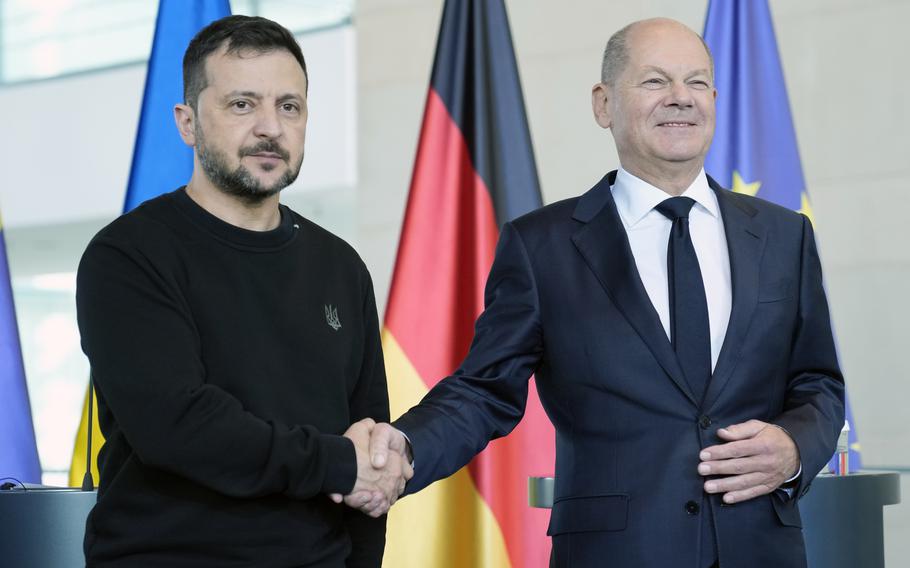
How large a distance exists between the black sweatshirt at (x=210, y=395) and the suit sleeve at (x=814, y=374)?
0.92m

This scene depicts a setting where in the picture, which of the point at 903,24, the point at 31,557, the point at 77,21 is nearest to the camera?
the point at 31,557

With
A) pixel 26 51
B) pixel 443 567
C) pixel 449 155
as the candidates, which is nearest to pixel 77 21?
pixel 26 51

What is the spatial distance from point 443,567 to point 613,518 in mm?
1786

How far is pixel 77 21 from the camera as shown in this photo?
10375 mm

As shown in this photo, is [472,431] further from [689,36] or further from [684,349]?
[689,36]

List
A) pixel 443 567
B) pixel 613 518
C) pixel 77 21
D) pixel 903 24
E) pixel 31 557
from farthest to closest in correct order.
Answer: pixel 77 21 → pixel 903 24 → pixel 443 567 → pixel 31 557 → pixel 613 518

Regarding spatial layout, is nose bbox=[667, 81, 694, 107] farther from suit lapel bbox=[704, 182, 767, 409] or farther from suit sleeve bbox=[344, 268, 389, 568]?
suit sleeve bbox=[344, 268, 389, 568]

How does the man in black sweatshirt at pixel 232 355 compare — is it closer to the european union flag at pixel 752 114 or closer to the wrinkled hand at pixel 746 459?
the wrinkled hand at pixel 746 459

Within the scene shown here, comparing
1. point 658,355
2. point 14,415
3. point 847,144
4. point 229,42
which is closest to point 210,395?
point 229,42

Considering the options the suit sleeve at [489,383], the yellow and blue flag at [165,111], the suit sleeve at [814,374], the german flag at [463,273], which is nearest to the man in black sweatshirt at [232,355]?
the suit sleeve at [489,383]

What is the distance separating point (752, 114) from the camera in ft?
14.3

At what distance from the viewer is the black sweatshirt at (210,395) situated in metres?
1.97

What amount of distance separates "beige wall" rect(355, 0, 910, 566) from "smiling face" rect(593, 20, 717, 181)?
1993mm

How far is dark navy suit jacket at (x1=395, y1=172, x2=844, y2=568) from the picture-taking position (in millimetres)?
2230
